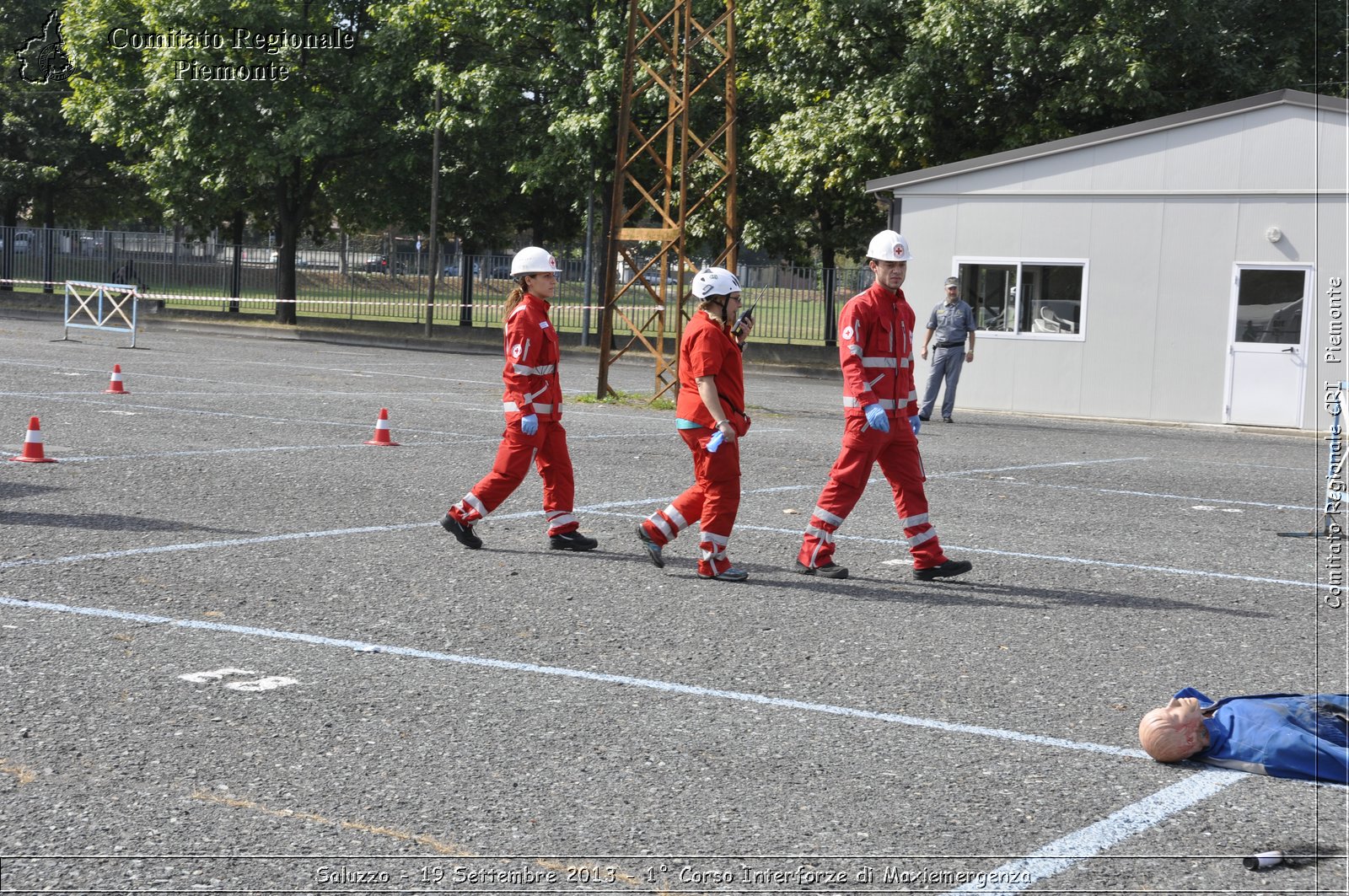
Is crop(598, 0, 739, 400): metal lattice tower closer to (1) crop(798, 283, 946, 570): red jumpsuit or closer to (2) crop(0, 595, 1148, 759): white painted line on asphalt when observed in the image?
(1) crop(798, 283, 946, 570): red jumpsuit

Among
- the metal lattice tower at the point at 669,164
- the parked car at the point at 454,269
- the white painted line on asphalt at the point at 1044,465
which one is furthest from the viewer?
the parked car at the point at 454,269

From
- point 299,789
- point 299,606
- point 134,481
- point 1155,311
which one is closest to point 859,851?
point 299,789

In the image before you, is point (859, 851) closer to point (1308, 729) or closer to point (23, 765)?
point (1308, 729)

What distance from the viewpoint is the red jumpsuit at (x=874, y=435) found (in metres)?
8.43

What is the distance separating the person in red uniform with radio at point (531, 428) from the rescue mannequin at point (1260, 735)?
14.8ft

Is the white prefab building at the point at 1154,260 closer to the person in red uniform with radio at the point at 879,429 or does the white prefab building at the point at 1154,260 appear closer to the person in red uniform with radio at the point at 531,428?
the person in red uniform with radio at the point at 879,429

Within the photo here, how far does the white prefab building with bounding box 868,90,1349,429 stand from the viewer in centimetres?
2097

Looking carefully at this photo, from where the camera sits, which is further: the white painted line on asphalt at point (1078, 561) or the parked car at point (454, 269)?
the parked car at point (454, 269)

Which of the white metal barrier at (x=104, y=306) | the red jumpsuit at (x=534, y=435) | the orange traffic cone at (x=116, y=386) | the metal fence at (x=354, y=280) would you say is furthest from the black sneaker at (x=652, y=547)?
the metal fence at (x=354, y=280)

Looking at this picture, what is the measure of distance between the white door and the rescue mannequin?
17.2 metres

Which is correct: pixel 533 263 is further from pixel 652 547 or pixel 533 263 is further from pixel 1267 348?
pixel 1267 348

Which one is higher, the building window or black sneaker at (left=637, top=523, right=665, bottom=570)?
the building window

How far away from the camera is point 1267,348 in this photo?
69.8 feet

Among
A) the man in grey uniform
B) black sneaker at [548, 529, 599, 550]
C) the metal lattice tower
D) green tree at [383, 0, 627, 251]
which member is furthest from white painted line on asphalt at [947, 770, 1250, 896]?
green tree at [383, 0, 627, 251]
